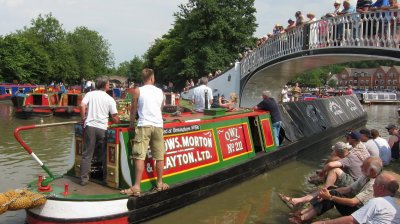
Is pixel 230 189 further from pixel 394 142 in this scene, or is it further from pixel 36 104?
pixel 36 104

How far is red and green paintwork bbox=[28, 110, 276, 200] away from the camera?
587 cm

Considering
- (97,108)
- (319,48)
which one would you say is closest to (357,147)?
(97,108)

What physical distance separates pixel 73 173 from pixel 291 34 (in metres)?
12.2

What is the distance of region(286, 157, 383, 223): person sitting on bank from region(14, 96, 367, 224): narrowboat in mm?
1952

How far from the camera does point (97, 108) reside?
5828 millimetres

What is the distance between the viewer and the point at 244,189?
808 cm

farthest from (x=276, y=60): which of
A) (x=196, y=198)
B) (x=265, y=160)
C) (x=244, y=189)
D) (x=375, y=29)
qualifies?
(x=196, y=198)

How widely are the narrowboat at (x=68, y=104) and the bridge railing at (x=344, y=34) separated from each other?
1077cm

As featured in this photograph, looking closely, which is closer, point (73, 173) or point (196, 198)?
point (73, 173)

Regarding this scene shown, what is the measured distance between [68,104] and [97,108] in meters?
18.4

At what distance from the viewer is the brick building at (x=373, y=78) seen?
99.4 meters

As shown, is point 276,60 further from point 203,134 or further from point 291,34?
point 203,134

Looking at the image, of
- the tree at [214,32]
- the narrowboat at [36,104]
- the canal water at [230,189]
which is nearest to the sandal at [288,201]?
the canal water at [230,189]

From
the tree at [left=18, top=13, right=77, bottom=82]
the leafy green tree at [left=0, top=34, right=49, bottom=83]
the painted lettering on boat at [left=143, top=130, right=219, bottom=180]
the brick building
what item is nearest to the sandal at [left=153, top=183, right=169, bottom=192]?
the painted lettering on boat at [left=143, top=130, right=219, bottom=180]
